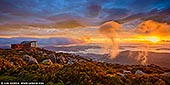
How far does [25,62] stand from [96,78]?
49.4ft

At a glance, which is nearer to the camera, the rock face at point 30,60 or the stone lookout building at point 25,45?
the rock face at point 30,60

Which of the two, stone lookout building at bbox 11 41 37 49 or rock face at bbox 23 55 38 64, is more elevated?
stone lookout building at bbox 11 41 37 49

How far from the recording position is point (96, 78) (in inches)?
976

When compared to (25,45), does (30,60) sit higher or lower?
lower

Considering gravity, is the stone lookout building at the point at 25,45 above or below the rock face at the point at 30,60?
above

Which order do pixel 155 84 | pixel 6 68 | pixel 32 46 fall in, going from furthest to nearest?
pixel 32 46
pixel 6 68
pixel 155 84

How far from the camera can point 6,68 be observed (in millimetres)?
30625

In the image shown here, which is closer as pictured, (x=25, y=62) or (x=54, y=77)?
(x=54, y=77)

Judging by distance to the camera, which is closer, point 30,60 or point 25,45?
point 30,60

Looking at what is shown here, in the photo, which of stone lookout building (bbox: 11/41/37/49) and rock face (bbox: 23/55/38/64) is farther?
stone lookout building (bbox: 11/41/37/49)

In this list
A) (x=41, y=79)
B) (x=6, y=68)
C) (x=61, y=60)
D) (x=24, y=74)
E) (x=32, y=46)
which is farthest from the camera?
(x=32, y=46)

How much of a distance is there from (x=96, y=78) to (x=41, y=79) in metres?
5.36

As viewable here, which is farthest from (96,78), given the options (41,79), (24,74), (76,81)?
(24,74)

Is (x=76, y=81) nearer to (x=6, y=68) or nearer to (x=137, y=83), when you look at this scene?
(x=137, y=83)
